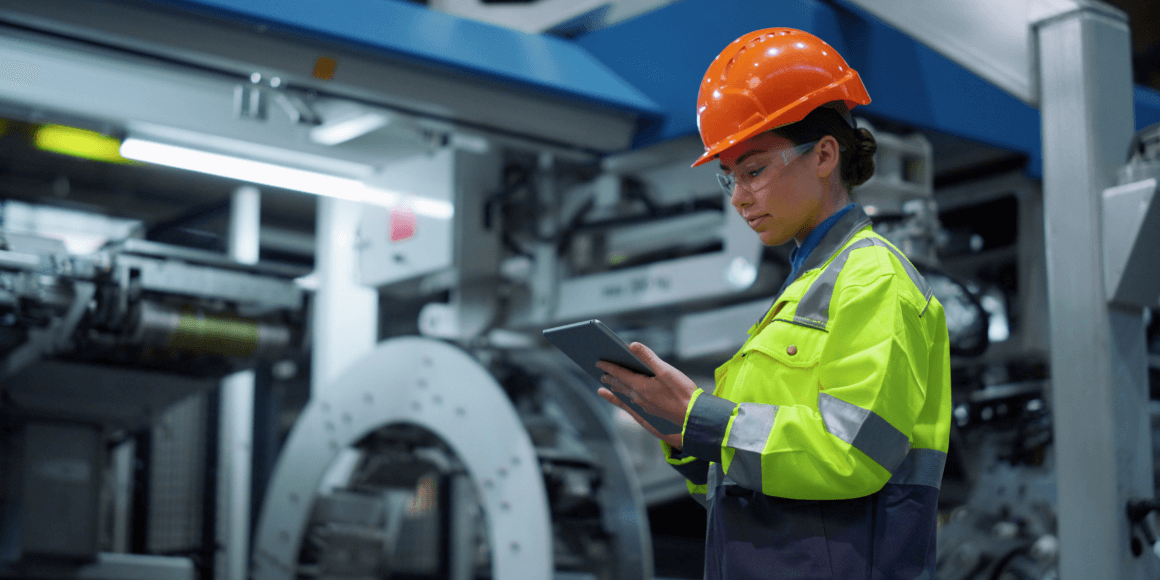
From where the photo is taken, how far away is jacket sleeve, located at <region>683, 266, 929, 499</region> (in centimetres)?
156

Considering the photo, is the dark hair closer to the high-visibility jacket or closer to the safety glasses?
the safety glasses

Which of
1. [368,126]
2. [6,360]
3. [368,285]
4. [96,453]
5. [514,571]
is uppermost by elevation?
[368,126]

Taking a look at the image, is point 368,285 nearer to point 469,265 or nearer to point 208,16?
point 469,265

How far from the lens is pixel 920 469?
1.67 metres

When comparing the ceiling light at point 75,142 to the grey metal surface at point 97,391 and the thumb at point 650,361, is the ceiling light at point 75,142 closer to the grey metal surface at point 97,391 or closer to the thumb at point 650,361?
the grey metal surface at point 97,391

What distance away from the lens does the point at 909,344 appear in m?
1.64

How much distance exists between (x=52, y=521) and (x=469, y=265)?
242 centimetres

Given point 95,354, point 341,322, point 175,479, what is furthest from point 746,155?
point 175,479

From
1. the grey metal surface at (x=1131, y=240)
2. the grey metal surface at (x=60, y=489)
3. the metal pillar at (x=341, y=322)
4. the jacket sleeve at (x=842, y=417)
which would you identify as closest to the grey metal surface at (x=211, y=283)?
the metal pillar at (x=341, y=322)

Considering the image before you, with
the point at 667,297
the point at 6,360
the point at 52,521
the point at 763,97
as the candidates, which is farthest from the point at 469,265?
the point at 763,97

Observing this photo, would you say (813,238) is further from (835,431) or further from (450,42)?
(450,42)

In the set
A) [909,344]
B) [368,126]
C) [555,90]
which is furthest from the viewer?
Answer: [368,126]

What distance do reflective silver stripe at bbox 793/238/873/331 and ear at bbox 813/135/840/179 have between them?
165mm

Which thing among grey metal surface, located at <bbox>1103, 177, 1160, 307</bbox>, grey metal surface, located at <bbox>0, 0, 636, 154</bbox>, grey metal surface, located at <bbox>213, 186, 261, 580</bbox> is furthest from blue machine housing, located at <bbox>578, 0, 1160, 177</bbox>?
grey metal surface, located at <bbox>213, 186, 261, 580</bbox>
